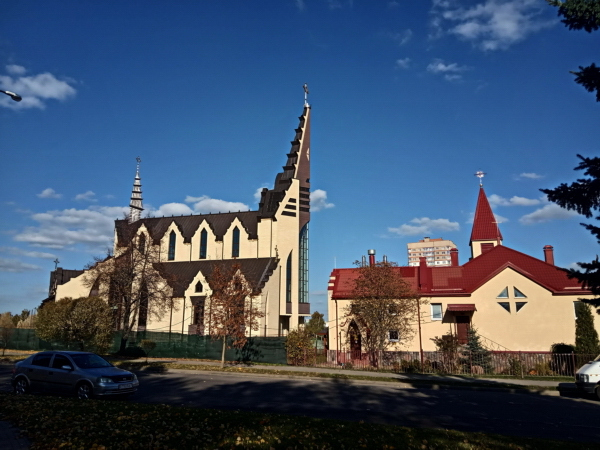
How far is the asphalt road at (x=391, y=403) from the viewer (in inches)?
471

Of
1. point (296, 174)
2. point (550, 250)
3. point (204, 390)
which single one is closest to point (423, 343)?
point (550, 250)

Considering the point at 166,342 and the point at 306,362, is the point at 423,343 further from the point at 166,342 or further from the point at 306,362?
the point at 166,342

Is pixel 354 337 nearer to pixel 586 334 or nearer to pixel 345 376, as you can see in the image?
pixel 345 376

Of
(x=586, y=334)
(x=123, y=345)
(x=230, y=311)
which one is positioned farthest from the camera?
(x=123, y=345)

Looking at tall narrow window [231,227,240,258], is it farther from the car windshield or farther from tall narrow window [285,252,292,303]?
the car windshield

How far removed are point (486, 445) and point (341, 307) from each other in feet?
82.0

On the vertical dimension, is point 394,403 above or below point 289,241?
below

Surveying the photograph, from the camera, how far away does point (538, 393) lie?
62.7ft

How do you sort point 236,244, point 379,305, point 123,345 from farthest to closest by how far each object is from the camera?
point 236,244 → point 123,345 → point 379,305

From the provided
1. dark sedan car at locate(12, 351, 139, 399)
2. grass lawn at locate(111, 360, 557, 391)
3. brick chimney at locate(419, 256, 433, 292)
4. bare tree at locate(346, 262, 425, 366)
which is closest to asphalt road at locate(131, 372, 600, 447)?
grass lawn at locate(111, 360, 557, 391)

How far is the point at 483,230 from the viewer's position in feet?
155

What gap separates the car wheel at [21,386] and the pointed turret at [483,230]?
41.5 m

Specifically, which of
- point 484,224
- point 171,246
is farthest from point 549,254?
point 171,246

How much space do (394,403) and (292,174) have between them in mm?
42084
